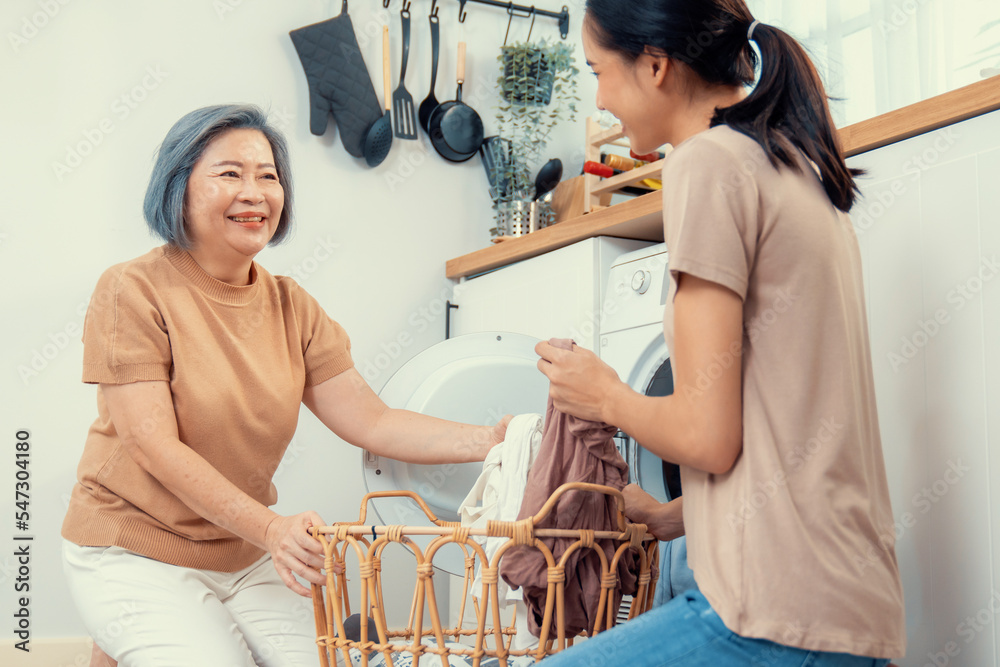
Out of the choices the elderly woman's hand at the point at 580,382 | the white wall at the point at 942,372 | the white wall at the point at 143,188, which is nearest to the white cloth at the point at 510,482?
the elderly woman's hand at the point at 580,382

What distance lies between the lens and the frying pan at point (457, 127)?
2598mm

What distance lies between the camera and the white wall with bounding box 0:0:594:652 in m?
2.09

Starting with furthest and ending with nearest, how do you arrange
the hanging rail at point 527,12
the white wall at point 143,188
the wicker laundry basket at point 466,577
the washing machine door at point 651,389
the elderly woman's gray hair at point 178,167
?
1. the hanging rail at point 527,12
2. the white wall at point 143,188
3. the washing machine door at point 651,389
4. the elderly woman's gray hair at point 178,167
5. the wicker laundry basket at point 466,577

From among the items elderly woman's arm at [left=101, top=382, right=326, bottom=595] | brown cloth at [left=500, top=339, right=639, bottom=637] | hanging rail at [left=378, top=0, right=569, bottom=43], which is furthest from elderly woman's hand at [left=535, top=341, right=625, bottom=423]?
hanging rail at [left=378, top=0, right=569, bottom=43]

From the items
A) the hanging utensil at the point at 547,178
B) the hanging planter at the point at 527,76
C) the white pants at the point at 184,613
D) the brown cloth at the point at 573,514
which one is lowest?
the white pants at the point at 184,613

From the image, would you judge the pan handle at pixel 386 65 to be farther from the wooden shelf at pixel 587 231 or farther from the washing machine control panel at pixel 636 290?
the washing machine control panel at pixel 636 290

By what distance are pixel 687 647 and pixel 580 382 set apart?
0.25 metres

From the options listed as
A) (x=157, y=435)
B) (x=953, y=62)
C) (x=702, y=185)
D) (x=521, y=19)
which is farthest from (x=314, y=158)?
(x=702, y=185)

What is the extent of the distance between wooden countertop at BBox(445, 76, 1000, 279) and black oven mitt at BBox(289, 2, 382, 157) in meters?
0.49

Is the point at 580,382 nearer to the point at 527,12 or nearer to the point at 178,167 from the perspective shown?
the point at 178,167

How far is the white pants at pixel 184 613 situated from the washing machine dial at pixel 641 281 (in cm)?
91

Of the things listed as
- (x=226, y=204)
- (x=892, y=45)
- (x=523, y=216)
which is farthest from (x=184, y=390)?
(x=892, y=45)

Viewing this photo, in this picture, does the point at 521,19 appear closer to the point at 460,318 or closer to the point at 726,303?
the point at 460,318

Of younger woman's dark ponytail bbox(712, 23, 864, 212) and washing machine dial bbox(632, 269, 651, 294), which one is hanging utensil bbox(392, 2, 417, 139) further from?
younger woman's dark ponytail bbox(712, 23, 864, 212)
